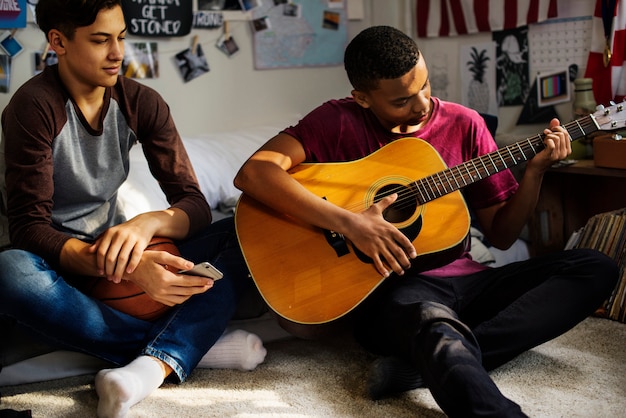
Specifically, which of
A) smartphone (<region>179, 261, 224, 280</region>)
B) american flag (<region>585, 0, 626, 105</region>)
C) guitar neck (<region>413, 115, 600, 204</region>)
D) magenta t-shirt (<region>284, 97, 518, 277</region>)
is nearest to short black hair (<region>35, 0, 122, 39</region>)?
magenta t-shirt (<region>284, 97, 518, 277</region>)

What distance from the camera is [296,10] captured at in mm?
3246

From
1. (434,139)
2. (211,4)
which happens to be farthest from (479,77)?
(434,139)

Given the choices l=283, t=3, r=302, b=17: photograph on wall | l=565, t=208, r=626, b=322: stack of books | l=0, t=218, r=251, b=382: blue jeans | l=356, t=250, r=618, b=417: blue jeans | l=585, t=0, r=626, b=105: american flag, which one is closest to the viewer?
l=356, t=250, r=618, b=417: blue jeans

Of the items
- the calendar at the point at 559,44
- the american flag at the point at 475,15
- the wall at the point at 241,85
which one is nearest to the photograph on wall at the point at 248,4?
the wall at the point at 241,85

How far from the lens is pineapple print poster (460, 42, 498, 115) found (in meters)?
2.99

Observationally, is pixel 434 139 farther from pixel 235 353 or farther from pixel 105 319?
pixel 105 319

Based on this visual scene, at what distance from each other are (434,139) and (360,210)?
27 cm

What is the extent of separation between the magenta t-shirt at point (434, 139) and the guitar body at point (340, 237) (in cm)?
5

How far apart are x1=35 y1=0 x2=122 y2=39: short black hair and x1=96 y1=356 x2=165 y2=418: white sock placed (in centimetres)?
83

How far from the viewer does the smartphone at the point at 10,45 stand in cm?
264

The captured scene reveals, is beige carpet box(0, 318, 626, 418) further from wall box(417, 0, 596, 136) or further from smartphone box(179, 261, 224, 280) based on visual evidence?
wall box(417, 0, 596, 136)

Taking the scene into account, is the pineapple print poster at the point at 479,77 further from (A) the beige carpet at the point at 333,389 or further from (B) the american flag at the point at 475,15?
(A) the beige carpet at the point at 333,389

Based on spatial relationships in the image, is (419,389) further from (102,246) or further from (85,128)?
(85,128)

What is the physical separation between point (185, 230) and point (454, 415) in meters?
0.87
